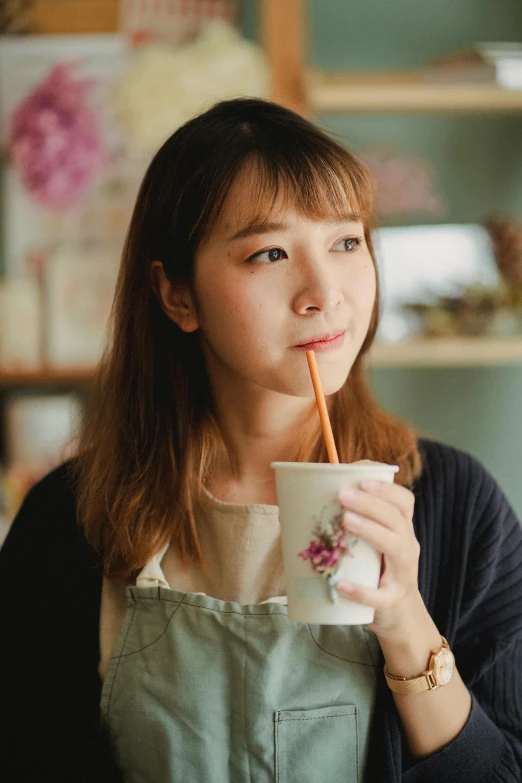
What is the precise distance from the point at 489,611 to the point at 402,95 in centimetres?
128

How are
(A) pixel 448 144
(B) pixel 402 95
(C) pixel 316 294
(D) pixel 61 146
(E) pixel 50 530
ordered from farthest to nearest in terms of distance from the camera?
(A) pixel 448 144, (D) pixel 61 146, (B) pixel 402 95, (E) pixel 50 530, (C) pixel 316 294

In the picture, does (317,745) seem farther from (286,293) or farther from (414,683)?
(286,293)

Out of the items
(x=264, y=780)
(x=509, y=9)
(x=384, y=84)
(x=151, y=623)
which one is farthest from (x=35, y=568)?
(x=509, y=9)

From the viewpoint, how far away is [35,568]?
1.27 metres

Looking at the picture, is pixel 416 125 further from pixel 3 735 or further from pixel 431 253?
pixel 3 735

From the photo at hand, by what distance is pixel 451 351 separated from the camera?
2053mm

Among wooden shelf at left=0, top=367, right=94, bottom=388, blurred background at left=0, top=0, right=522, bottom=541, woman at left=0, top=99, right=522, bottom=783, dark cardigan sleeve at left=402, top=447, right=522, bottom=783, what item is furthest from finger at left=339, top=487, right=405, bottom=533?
wooden shelf at left=0, top=367, right=94, bottom=388

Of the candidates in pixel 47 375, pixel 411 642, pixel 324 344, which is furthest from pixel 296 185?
pixel 47 375

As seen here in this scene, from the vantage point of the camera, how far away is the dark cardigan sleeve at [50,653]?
3.84ft

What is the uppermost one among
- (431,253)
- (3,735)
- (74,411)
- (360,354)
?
(431,253)

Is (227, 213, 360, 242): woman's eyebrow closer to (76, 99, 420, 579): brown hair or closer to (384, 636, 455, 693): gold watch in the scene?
(76, 99, 420, 579): brown hair

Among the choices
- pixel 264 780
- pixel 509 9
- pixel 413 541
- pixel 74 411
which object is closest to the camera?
pixel 413 541

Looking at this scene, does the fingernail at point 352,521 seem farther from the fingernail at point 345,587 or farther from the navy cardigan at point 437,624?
the navy cardigan at point 437,624

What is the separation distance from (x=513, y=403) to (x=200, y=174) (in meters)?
1.54
